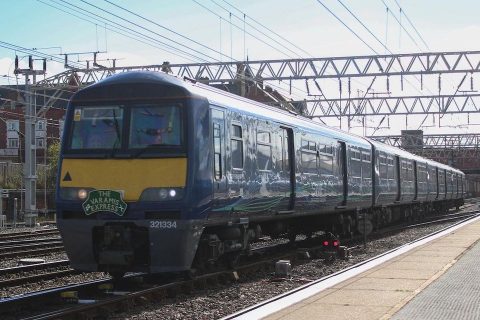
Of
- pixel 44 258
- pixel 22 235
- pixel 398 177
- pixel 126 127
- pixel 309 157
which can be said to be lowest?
pixel 44 258

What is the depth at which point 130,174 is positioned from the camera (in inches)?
369

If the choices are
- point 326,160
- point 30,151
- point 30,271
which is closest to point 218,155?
point 30,271

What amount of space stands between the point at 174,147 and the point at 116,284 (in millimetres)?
2871

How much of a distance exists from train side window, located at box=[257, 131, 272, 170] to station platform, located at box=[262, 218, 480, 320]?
2.61 metres

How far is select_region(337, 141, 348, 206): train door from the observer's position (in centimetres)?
1703

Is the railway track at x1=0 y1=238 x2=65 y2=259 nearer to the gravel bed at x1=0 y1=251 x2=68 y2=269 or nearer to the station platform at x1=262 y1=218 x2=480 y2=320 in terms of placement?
the gravel bed at x1=0 y1=251 x2=68 y2=269

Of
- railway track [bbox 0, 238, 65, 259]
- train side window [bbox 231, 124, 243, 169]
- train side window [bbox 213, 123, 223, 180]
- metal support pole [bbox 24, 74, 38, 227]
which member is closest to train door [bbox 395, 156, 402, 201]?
railway track [bbox 0, 238, 65, 259]

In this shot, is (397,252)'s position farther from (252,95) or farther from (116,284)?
(252,95)

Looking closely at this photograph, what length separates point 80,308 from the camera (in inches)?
316

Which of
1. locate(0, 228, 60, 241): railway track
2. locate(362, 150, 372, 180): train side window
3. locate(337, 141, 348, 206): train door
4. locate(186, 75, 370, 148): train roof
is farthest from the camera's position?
locate(0, 228, 60, 241): railway track

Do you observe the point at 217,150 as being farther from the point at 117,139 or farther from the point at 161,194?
the point at 117,139

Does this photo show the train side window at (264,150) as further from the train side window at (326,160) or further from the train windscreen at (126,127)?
the train side window at (326,160)

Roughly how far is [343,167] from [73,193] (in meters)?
9.32

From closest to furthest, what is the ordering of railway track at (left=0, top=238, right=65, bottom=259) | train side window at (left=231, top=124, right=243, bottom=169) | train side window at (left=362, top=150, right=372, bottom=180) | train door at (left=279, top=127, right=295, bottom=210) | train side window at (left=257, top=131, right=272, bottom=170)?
train side window at (left=231, top=124, right=243, bottom=169) < train side window at (left=257, top=131, right=272, bottom=170) < train door at (left=279, top=127, right=295, bottom=210) < railway track at (left=0, top=238, right=65, bottom=259) < train side window at (left=362, top=150, right=372, bottom=180)
